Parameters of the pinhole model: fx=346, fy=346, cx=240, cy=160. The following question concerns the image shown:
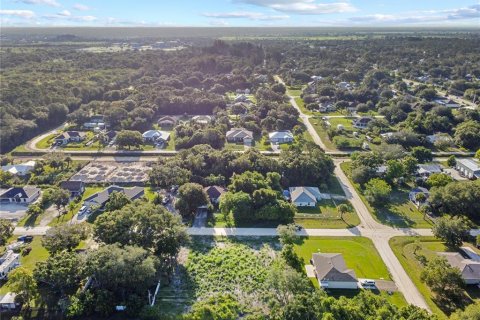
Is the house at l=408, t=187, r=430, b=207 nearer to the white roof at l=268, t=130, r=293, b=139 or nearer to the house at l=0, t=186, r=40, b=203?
the white roof at l=268, t=130, r=293, b=139

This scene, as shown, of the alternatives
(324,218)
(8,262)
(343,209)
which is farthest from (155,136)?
(343,209)

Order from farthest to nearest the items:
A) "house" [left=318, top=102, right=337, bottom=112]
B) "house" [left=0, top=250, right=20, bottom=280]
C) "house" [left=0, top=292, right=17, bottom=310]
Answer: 1. "house" [left=318, top=102, right=337, bottom=112]
2. "house" [left=0, top=250, right=20, bottom=280]
3. "house" [left=0, top=292, right=17, bottom=310]

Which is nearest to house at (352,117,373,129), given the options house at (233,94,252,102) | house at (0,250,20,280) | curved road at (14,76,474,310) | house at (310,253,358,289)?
house at (233,94,252,102)

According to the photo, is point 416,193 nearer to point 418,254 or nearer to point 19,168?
point 418,254

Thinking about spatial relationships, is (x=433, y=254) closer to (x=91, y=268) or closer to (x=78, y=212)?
(x=91, y=268)

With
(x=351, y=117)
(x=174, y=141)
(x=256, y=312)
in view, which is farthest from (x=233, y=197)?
(x=351, y=117)

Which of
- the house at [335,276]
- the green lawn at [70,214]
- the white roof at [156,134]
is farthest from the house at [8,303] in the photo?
the white roof at [156,134]
